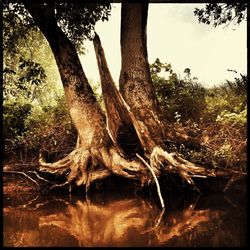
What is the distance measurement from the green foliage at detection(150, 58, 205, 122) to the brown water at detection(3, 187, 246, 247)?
410 cm

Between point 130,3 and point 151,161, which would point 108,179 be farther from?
point 130,3

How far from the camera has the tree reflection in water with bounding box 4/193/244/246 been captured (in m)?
4.11

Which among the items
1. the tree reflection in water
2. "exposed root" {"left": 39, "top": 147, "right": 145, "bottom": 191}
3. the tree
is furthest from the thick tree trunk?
the tree reflection in water

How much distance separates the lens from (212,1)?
9.34 m

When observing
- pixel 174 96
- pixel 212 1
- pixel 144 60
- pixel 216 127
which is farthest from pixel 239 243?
pixel 212 1

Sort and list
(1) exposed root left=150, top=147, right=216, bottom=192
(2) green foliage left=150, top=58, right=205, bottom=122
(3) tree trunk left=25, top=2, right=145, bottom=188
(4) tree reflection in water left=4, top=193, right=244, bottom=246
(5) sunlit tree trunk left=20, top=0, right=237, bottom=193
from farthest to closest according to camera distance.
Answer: (2) green foliage left=150, top=58, right=205, bottom=122
(3) tree trunk left=25, top=2, right=145, bottom=188
(5) sunlit tree trunk left=20, top=0, right=237, bottom=193
(1) exposed root left=150, top=147, right=216, bottom=192
(4) tree reflection in water left=4, top=193, right=244, bottom=246

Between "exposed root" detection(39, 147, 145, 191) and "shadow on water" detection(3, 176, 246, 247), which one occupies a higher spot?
"exposed root" detection(39, 147, 145, 191)

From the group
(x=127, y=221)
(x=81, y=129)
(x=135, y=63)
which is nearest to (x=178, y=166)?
(x=127, y=221)

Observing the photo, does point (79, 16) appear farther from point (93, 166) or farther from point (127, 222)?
point (127, 222)

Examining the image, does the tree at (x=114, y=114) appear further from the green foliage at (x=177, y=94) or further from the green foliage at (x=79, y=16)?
the green foliage at (x=177, y=94)

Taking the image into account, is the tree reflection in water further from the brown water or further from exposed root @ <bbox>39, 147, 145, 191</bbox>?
exposed root @ <bbox>39, 147, 145, 191</bbox>

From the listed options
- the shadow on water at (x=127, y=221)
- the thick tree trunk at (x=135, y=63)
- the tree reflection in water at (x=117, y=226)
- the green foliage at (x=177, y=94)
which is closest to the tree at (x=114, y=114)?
the thick tree trunk at (x=135, y=63)

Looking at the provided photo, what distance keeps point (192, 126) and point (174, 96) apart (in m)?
2.45

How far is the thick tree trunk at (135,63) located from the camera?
7559 millimetres
